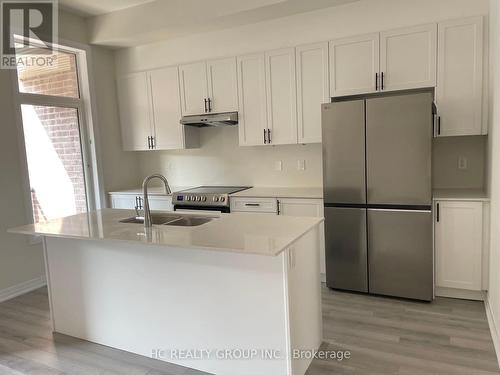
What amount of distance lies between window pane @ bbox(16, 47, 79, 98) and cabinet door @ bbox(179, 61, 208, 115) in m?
1.36

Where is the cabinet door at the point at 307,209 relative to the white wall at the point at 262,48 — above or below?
below

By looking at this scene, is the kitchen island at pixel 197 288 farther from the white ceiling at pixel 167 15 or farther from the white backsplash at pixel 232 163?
the white ceiling at pixel 167 15

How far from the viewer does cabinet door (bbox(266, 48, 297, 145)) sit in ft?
12.3

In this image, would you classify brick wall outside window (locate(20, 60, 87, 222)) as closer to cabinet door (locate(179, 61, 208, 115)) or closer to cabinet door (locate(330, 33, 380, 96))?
cabinet door (locate(179, 61, 208, 115))

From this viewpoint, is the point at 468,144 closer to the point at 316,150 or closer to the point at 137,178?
the point at 316,150

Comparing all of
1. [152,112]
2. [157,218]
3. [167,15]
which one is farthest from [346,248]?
[167,15]

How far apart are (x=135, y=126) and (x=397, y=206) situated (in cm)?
339

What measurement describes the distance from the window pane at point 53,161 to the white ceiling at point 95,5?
1.13 m

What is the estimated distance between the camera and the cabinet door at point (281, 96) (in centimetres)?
373

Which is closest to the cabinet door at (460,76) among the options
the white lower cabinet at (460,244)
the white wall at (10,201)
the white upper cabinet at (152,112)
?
the white lower cabinet at (460,244)

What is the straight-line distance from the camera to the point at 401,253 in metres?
3.06

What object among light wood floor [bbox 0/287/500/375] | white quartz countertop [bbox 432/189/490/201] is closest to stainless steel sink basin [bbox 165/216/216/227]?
light wood floor [bbox 0/287/500/375]

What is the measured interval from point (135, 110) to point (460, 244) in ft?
13.0

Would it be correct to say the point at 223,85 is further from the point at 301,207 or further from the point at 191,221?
the point at 191,221
